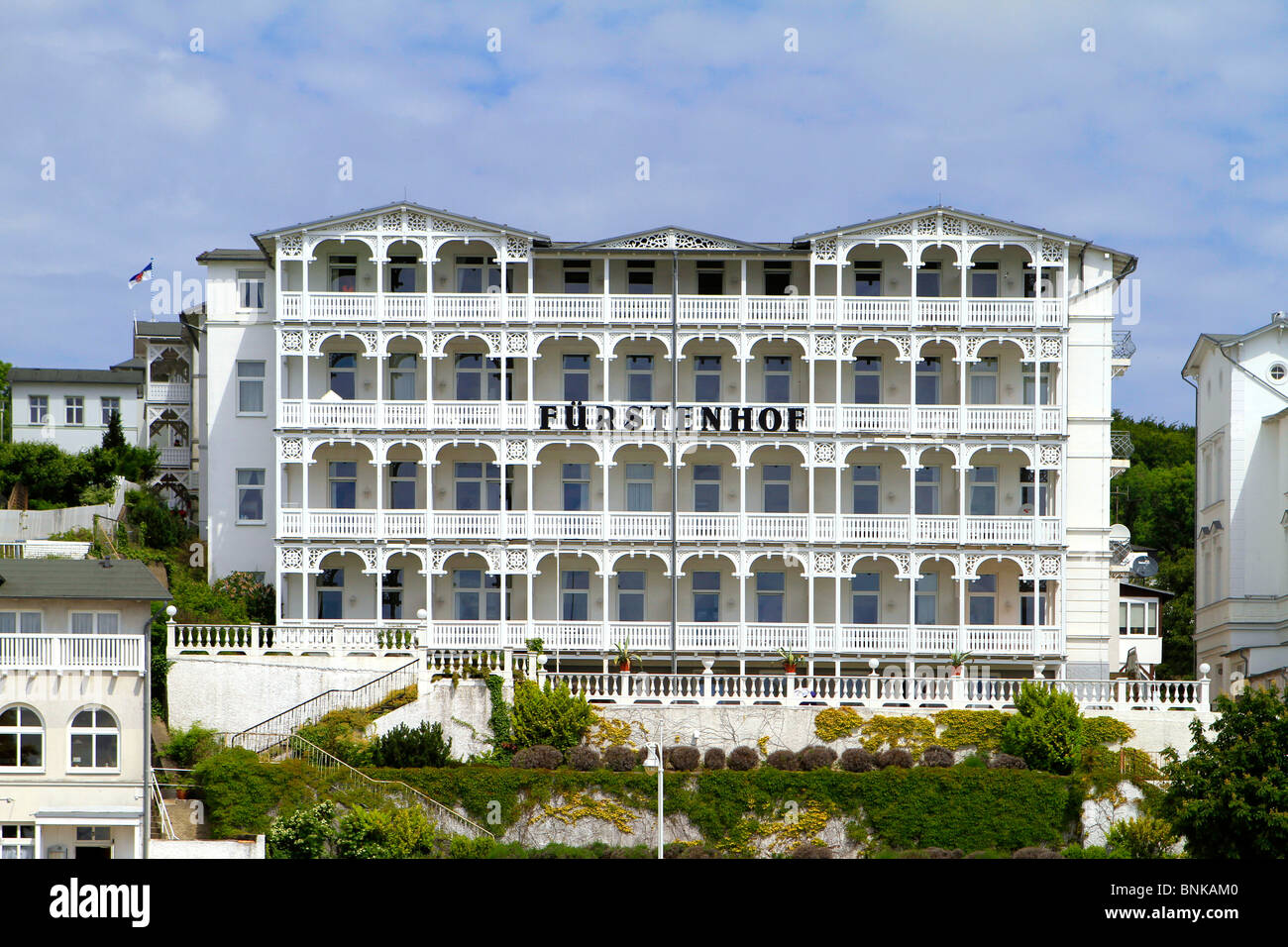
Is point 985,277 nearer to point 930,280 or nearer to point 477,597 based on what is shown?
point 930,280

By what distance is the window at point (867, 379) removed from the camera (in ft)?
194

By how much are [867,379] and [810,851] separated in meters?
20.8

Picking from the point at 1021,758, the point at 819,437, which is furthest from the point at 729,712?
the point at 819,437

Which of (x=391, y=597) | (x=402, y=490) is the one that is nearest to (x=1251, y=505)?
(x=402, y=490)

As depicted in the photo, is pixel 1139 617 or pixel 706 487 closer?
pixel 706 487

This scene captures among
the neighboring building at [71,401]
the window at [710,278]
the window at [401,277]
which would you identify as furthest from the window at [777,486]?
the neighboring building at [71,401]

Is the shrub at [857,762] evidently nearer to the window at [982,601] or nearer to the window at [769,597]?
the window at [769,597]

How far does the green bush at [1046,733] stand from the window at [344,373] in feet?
80.0

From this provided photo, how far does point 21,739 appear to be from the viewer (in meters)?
42.3

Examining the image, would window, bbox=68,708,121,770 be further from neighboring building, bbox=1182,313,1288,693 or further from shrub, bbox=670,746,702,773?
neighboring building, bbox=1182,313,1288,693

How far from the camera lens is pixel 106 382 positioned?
92.0 metres

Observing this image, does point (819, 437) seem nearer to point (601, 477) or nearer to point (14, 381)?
point (601, 477)

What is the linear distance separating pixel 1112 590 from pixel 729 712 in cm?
1909

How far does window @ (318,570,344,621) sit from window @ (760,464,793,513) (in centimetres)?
1382
